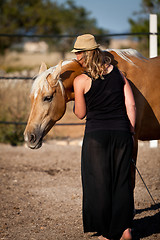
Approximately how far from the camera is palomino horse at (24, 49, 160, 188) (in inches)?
118

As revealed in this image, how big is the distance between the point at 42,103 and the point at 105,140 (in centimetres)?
68

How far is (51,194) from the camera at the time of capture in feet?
14.3

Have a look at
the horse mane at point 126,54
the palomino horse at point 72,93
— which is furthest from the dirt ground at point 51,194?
the horse mane at point 126,54

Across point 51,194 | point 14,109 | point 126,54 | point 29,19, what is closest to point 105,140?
point 126,54

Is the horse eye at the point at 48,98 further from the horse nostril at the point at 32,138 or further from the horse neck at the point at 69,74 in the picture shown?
the horse nostril at the point at 32,138

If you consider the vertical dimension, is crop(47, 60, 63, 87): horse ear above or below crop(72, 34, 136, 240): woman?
above

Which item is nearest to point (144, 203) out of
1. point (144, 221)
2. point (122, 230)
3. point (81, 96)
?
point (144, 221)

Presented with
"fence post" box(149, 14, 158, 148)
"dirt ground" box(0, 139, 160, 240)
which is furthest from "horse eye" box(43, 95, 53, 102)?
"fence post" box(149, 14, 158, 148)

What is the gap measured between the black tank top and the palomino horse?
0.44m

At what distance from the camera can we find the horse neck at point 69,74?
3154mm

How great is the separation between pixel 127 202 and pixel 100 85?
0.95 metres

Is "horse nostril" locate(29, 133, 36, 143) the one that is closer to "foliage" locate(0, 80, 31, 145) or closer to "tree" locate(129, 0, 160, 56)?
"foliage" locate(0, 80, 31, 145)

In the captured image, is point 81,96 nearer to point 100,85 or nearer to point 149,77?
point 100,85

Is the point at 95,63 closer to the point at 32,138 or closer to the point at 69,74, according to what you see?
the point at 69,74
